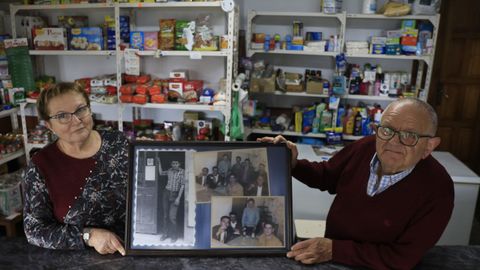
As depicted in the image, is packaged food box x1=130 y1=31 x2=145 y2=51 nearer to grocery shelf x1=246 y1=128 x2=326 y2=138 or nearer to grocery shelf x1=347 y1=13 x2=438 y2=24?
grocery shelf x1=246 y1=128 x2=326 y2=138

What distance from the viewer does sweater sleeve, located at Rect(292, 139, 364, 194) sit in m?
1.68

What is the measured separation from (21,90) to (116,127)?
2.75 feet

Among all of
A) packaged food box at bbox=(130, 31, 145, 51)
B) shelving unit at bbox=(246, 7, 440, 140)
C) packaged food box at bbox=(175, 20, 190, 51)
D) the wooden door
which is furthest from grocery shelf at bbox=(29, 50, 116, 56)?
the wooden door

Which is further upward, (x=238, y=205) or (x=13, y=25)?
(x=13, y=25)

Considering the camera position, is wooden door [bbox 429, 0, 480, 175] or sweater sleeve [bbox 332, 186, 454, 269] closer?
sweater sleeve [bbox 332, 186, 454, 269]

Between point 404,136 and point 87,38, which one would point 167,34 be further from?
point 404,136

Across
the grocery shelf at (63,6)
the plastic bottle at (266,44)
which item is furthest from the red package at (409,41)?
the grocery shelf at (63,6)

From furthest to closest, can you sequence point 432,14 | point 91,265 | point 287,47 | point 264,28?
point 264,28
point 287,47
point 432,14
point 91,265

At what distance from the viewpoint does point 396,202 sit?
1.35 meters

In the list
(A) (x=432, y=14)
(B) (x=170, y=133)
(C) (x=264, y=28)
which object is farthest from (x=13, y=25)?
(A) (x=432, y=14)

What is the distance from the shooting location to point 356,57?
11.4 ft

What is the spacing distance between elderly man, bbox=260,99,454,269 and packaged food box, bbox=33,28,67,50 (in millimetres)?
2505

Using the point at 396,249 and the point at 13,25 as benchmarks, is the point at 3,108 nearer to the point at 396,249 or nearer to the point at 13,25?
the point at 13,25

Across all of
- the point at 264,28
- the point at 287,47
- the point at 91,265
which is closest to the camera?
the point at 91,265
